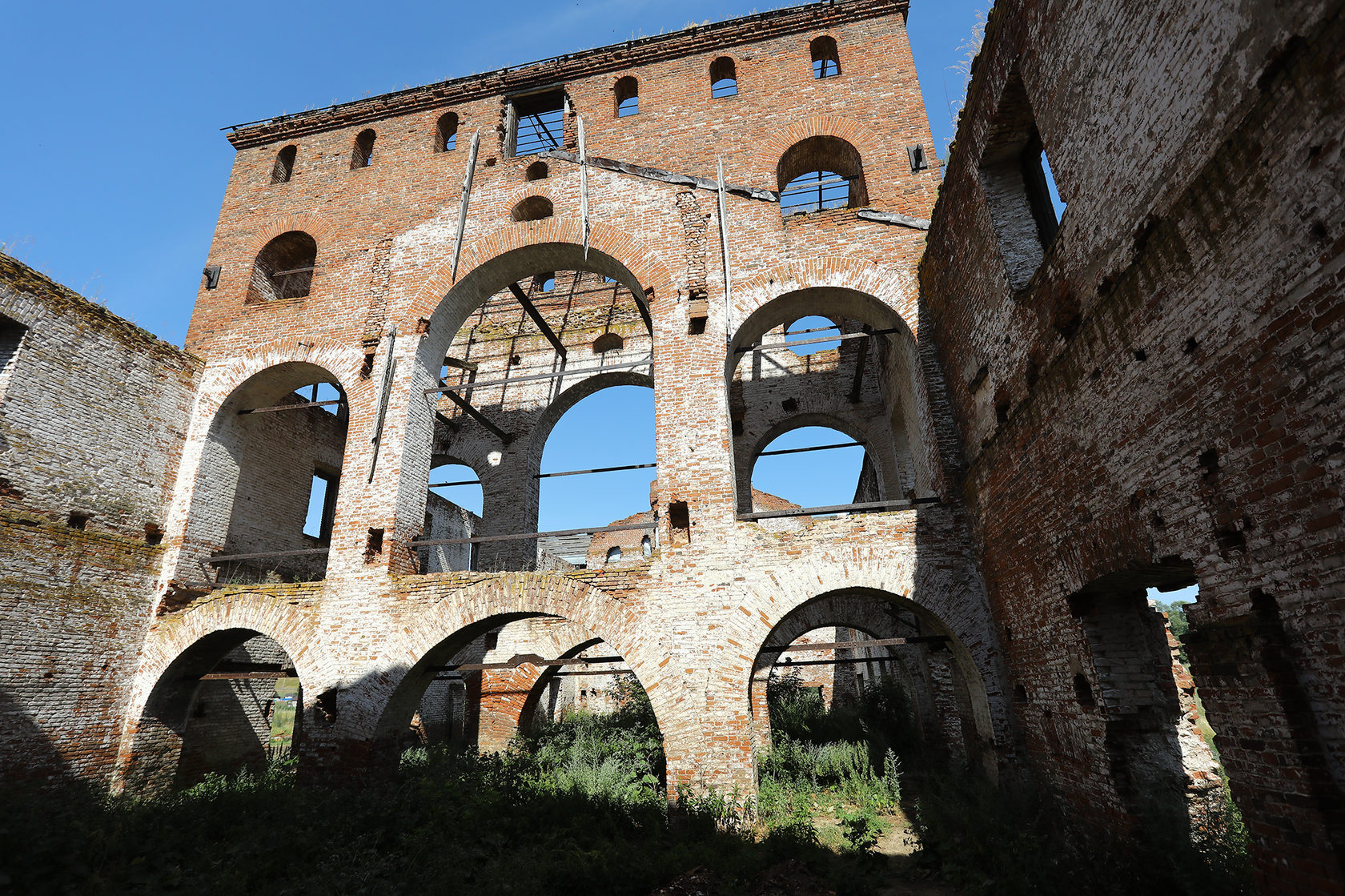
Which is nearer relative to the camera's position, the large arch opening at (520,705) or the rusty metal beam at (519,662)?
the large arch opening at (520,705)

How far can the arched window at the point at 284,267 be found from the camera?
12.8 metres

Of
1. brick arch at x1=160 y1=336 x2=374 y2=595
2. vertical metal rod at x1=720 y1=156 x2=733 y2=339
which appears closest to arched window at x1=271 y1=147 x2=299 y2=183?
brick arch at x1=160 y1=336 x2=374 y2=595

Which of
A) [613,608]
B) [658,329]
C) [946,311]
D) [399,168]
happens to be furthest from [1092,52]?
[399,168]

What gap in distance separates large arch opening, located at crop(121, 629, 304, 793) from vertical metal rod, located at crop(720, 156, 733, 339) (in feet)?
24.8

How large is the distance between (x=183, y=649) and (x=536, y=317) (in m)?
7.57

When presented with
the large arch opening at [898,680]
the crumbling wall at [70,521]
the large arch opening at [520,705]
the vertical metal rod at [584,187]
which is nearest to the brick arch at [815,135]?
the vertical metal rod at [584,187]

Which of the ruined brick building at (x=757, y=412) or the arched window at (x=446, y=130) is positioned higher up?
the arched window at (x=446, y=130)

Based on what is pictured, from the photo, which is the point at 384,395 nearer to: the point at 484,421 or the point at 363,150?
the point at 484,421

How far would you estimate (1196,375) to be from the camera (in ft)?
12.9

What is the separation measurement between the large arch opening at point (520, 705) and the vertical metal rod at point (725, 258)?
15.1 ft

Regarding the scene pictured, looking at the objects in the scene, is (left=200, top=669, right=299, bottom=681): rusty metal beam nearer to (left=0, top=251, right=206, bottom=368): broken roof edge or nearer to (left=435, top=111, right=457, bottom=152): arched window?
(left=0, top=251, right=206, bottom=368): broken roof edge

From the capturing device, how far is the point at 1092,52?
4832mm

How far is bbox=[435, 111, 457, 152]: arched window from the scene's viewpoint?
1318 centimetres

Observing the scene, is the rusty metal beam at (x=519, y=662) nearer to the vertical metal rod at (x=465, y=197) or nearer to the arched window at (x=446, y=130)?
the vertical metal rod at (x=465, y=197)
